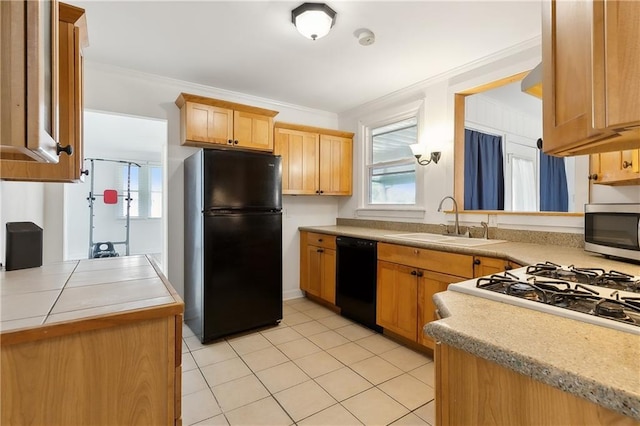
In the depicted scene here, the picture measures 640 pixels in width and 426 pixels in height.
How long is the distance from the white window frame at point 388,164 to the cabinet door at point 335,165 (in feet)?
0.70

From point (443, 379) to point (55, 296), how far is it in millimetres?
1263

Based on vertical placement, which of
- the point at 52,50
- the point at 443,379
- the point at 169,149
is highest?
the point at 169,149

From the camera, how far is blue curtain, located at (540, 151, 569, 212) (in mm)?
4059

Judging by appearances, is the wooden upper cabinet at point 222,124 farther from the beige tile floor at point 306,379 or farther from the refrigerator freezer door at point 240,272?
the beige tile floor at point 306,379

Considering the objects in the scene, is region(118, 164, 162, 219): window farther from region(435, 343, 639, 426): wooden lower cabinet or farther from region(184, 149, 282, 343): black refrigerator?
region(435, 343, 639, 426): wooden lower cabinet

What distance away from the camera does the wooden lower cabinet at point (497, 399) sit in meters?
0.58

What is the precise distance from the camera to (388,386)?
6.81 ft

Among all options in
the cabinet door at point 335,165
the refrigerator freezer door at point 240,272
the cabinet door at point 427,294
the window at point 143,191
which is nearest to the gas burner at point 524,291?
the cabinet door at point 427,294

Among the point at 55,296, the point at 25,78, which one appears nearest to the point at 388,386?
the point at 55,296

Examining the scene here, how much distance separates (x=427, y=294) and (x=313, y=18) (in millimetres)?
2131

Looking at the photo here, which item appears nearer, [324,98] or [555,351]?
[555,351]

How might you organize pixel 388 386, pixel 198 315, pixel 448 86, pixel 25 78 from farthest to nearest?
pixel 448 86
pixel 198 315
pixel 388 386
pixel 25 78

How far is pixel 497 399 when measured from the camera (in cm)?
71

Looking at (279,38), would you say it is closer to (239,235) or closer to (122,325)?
(239,235)
